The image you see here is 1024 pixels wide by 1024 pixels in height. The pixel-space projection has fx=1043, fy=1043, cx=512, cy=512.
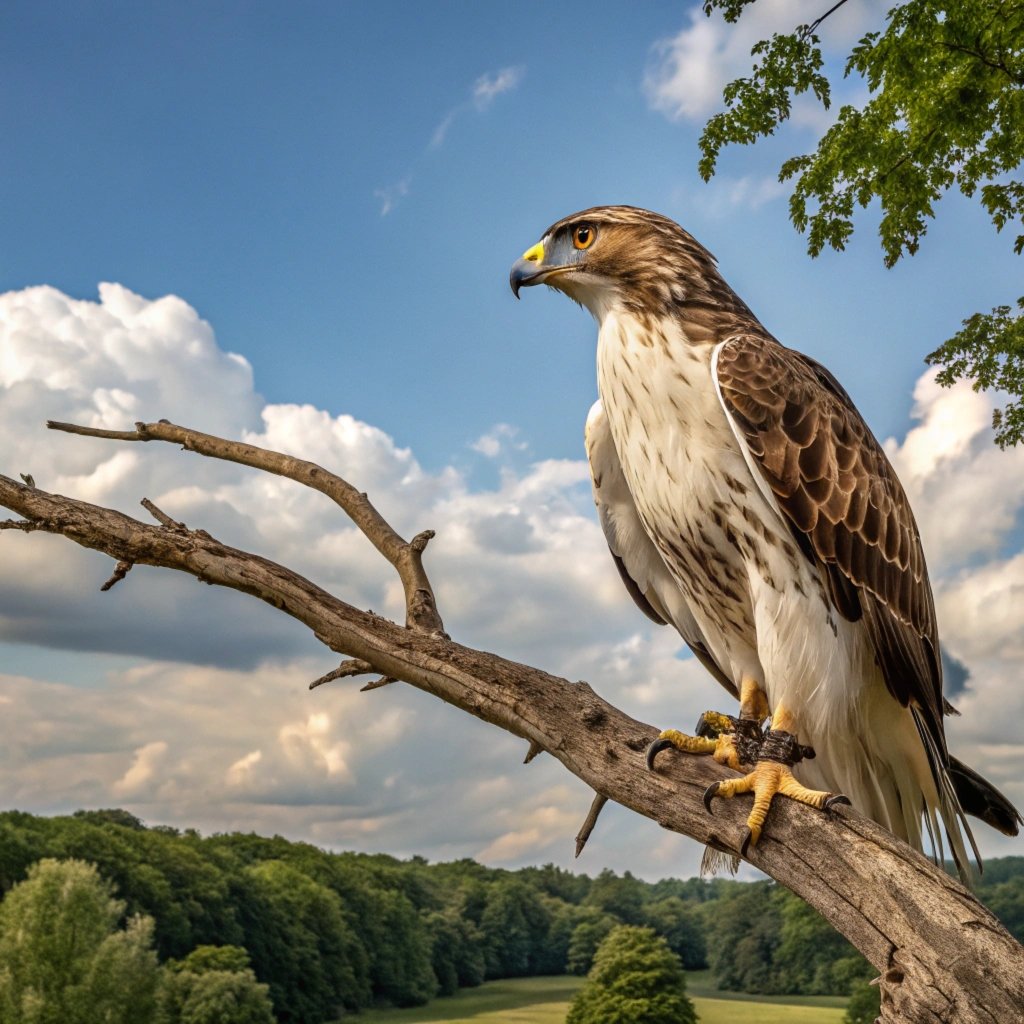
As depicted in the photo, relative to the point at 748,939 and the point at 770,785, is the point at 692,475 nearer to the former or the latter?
the point at 770,785

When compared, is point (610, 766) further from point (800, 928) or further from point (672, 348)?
point (800, 928)

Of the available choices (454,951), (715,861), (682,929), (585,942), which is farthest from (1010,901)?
(715,861)

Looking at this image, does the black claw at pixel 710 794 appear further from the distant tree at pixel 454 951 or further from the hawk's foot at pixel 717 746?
the distant tree at pixel 454 951

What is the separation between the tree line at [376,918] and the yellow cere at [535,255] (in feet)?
163

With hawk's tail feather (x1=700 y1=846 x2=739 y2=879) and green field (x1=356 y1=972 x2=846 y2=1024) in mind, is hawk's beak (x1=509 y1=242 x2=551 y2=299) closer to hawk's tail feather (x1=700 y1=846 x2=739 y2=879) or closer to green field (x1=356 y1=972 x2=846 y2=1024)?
hawk's tail feather (x1=700 y1=846 x2=739 y2=879)

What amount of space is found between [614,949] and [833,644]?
2937 inches

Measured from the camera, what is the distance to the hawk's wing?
17.5ft

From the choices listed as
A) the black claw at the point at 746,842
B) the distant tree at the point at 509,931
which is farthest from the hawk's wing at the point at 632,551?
the distant tree at the point at 509,931

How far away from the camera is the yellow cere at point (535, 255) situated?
496cm

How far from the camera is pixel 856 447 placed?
462 cm

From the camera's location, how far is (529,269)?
4965 mm

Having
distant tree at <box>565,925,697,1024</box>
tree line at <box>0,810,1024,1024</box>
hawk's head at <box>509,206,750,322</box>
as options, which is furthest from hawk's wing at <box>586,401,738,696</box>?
distant tree at <box>565,925,697,1024</box>

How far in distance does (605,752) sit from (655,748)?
0.21 m

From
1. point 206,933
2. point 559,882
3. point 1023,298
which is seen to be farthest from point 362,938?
point 1023,298
